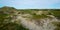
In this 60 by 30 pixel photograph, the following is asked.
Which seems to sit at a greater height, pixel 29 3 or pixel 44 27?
pixel 29 3

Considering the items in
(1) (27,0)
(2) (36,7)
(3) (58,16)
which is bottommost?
(3) (58,16)

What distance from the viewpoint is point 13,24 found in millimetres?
1821

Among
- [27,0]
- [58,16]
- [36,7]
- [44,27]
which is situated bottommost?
[44,27]

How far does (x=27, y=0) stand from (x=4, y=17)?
476 mm

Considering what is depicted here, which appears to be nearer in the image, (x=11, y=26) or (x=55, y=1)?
(x=11, y=26)

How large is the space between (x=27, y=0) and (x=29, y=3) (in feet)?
0.22

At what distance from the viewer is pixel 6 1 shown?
74.9 inches

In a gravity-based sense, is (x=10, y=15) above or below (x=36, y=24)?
above

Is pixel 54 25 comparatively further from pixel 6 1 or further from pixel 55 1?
pixel 6 1

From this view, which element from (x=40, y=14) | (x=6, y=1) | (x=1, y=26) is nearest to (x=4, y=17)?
(x=1, y=26)

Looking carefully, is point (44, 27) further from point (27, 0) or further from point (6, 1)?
point (6, 1)

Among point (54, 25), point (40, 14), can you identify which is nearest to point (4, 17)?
point (40, 14)

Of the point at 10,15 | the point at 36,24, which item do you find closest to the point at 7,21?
the point at 10,15

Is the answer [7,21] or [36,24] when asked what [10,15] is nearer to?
[7,21]
